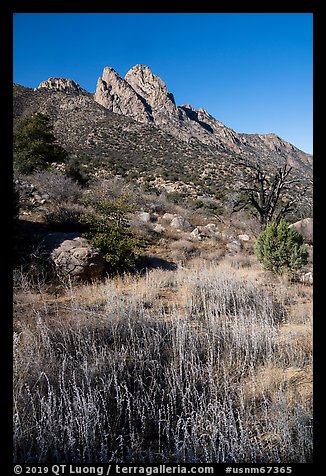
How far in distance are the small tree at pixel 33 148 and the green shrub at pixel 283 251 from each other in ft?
38.3

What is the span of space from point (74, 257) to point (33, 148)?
36.8ft

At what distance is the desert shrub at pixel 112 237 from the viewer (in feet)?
23.7

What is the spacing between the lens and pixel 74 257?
6605 millimetres

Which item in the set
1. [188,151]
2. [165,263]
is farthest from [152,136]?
[165,263]

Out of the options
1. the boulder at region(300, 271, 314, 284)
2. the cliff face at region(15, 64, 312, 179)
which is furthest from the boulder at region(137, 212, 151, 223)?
the cliff face at region(15, 64, 312, 179)

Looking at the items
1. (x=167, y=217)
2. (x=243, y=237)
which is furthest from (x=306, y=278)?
(x=167, y=217)

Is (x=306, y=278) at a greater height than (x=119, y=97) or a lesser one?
lesser

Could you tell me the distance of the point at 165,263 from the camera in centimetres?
878

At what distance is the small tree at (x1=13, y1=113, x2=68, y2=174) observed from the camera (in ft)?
48.2

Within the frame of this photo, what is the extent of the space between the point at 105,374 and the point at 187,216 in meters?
12.7

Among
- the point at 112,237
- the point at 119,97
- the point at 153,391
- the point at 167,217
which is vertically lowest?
the point at 153,391

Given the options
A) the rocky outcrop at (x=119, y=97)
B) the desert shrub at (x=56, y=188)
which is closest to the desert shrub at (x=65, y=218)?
the desert shrub at (x=56, y=188)

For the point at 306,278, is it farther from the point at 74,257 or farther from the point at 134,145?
the point at 134,145
